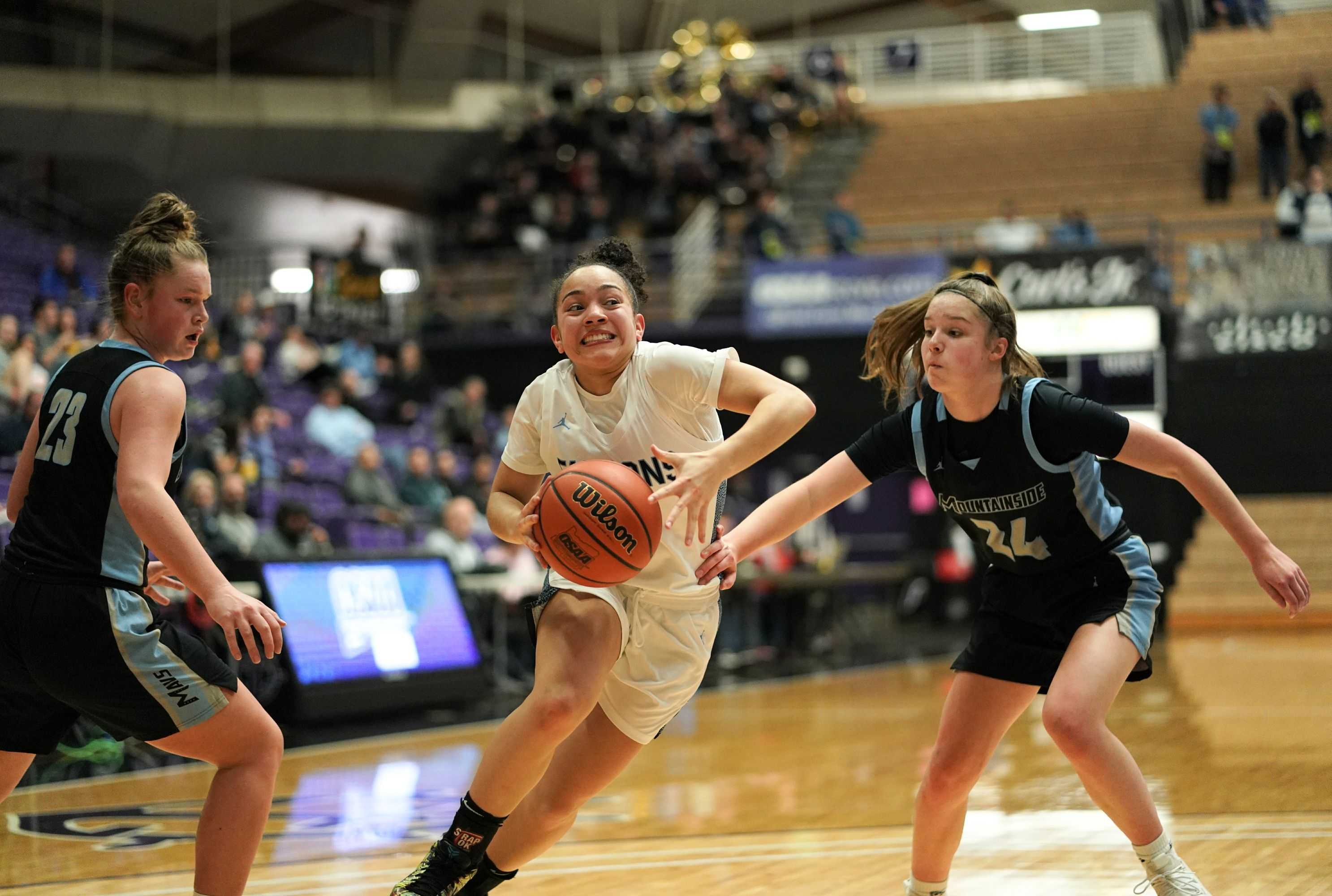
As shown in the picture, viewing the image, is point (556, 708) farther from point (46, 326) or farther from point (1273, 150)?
point (1273, 150)

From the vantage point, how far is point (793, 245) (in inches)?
728

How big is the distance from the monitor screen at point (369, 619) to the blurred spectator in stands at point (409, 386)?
5820 millimetres

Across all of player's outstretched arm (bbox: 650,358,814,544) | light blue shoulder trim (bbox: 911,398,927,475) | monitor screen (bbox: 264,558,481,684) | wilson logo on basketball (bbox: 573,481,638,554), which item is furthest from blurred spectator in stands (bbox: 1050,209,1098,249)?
wilson logo on basketball (bbox: 573,481,638,554)

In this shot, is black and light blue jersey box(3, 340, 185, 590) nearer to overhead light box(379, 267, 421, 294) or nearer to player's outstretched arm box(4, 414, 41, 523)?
player's outstretched arm box(4, 414, 41, 523)

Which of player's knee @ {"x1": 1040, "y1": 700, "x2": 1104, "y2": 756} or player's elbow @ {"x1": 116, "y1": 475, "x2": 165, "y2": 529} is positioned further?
player's knee @ {"x1": 1040, "y1": 700, "x2": 1104, "y2": 756}

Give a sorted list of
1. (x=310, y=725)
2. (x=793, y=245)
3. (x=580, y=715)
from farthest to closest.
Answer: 1. (x=793, y=245)
2. (x=310, y=725)
3. (x=580, y=715)

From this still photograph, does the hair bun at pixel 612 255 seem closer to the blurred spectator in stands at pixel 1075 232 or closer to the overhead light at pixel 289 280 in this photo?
the blurred spectator in stands at pixel 1075 232

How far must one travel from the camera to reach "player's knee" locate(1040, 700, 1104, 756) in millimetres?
3555

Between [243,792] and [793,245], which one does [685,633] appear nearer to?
[243,792]

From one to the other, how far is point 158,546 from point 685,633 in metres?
1.36

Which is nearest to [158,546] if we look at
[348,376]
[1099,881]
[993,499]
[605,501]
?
[605,501]

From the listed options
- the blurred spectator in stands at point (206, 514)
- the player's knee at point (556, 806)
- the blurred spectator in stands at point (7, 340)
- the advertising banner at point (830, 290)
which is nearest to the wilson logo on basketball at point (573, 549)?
the player's knee at point (556, 806)

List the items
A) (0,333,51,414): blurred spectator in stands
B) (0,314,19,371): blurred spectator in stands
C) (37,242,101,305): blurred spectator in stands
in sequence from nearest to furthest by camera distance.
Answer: (0,333,51,414): blurred spectator in stands, (0,314,19,371): blurred spectator in stands, (37,242,101,305): blurred spectator in stands

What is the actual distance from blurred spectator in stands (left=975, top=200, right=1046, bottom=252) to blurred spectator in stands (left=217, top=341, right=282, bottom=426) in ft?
29.1
